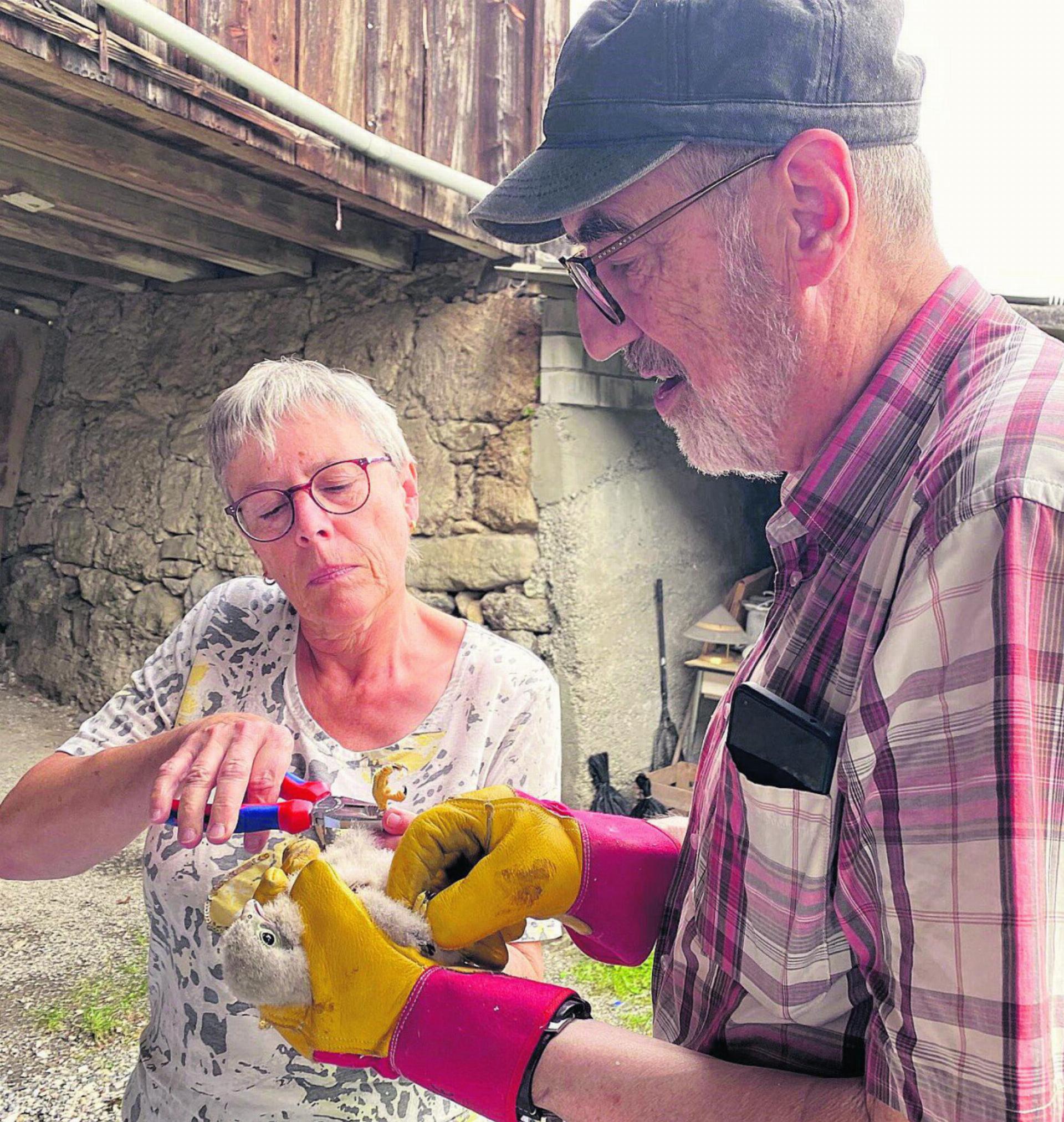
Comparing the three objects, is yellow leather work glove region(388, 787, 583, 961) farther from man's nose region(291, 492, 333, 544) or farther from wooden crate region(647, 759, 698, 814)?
wooden crate region(647, 759, 698, 814)

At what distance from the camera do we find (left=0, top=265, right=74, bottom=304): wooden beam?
4.56 m

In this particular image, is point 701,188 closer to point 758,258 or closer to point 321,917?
point 758,258

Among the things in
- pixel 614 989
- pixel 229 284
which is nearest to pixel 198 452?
pixel 229 284

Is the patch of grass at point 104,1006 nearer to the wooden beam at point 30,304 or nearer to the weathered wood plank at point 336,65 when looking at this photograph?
the weathered wood plank at point 336,65

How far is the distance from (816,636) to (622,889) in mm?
483

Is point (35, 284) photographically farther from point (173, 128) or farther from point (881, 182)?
point (881, 182)

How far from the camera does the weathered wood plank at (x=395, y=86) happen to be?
3006mm

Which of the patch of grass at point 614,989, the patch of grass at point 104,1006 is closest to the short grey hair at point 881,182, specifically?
the patch of grass at point 614,989

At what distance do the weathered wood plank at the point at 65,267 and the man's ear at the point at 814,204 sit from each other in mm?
4140

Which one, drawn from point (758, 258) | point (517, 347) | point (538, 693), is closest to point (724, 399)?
point (758, 258)

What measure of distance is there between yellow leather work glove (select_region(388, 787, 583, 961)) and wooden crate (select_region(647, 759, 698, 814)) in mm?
2787

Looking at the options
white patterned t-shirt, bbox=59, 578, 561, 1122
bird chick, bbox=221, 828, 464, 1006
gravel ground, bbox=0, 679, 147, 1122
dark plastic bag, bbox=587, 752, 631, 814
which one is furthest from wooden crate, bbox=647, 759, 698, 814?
bird chick, bbox=221, 828, 464, 1006

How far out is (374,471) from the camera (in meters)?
1.54

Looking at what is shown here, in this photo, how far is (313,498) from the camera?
4.89ft
